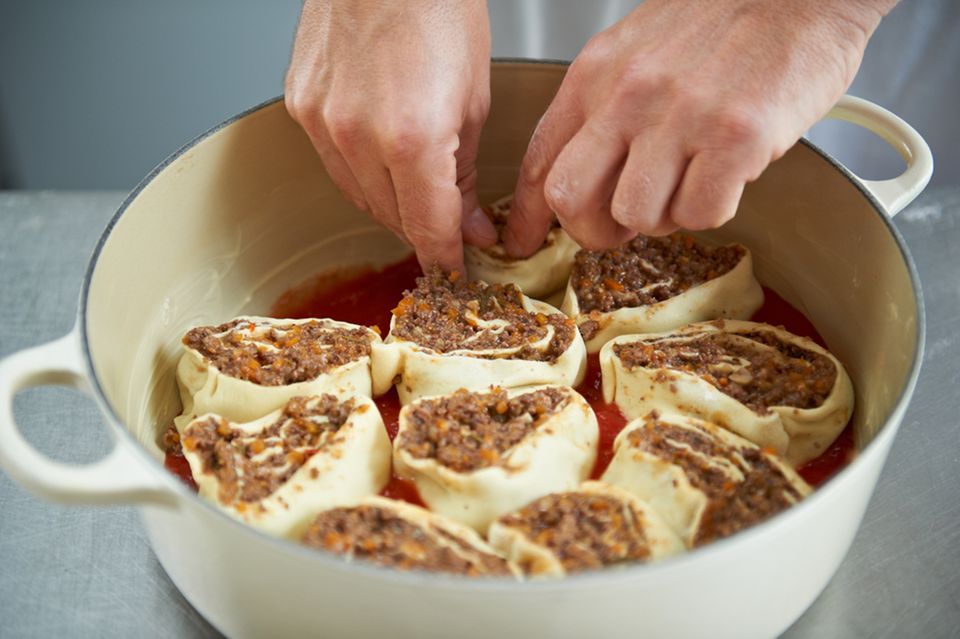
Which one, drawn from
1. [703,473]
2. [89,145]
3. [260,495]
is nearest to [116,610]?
[260,495]

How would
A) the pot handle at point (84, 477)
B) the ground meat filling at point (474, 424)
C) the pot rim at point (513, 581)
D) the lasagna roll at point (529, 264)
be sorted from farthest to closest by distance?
the lasagna roll at point (529, 264)
the ground meat filling at point (474, 424)
the pot handle at point (84, 477)
the pot rim at point (513, 581)

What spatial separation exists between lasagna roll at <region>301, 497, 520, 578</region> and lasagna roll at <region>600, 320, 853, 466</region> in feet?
1.43

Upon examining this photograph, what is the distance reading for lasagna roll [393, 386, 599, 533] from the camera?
1468mm

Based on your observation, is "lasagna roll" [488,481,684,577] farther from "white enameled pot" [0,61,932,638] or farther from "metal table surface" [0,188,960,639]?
"metal table surface" [0,188,960,639]

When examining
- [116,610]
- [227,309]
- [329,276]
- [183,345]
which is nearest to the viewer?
[116,610]

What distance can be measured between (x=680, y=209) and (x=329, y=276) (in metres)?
0.87

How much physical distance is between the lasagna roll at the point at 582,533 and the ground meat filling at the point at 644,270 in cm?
53

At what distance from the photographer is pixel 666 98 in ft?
4.79

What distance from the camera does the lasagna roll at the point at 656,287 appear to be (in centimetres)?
186

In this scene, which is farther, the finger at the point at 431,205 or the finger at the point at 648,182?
the finger at the point at 431,205

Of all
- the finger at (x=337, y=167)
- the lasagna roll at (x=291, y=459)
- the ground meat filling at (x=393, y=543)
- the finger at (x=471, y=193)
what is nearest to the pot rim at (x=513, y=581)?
the ground meat filling at (x=393, y=543)

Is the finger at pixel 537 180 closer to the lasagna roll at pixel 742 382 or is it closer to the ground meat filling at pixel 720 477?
the lasagna roll at pixel 742 382

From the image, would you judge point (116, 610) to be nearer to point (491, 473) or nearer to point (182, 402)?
point (182, 402)

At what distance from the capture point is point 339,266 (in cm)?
215
